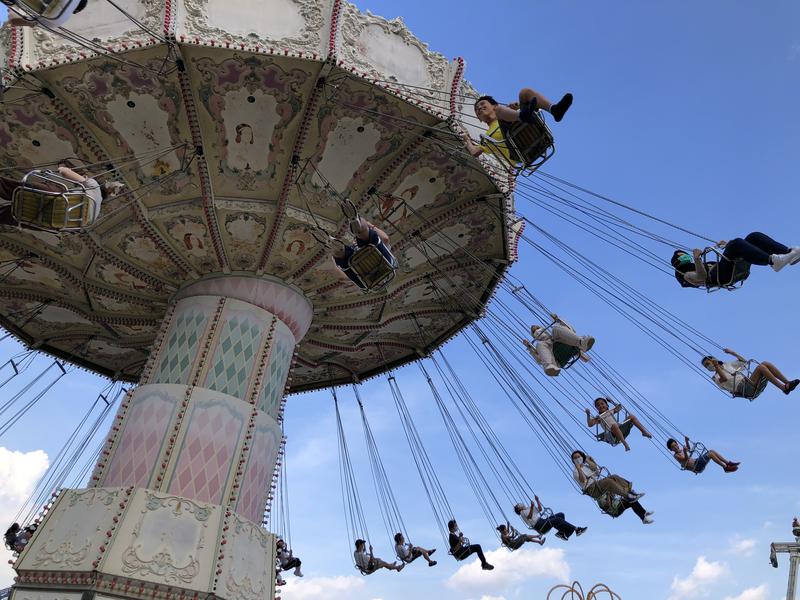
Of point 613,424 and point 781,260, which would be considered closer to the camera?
point 781,260

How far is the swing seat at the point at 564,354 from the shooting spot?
9047mm

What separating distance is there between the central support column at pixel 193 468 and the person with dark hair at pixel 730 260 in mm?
5283

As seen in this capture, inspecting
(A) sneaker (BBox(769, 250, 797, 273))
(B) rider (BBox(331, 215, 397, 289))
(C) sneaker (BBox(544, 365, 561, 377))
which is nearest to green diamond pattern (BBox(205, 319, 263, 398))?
(B) rider (BBox(331, 215, 397, 289))

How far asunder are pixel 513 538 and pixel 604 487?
2.59 metres

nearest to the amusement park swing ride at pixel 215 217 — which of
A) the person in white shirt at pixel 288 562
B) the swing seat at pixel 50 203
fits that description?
the swing seat at pixel 50 203

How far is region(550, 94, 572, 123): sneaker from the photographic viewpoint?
695cm

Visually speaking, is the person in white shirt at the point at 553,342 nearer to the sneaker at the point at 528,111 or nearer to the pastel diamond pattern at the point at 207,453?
the sneaker at the point at 528,111

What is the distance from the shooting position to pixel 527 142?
7645mm

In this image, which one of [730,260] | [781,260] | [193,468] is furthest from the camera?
[193,468]

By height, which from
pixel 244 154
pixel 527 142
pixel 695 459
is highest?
pixel 244 154

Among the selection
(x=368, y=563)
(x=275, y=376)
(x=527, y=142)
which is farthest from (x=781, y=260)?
(x=368, y=563)

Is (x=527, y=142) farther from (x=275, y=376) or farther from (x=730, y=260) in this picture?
(x=275, y=376)

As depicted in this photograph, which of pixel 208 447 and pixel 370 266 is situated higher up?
pixel 370 266

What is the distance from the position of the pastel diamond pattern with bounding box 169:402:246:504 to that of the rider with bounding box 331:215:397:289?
2.69 m
